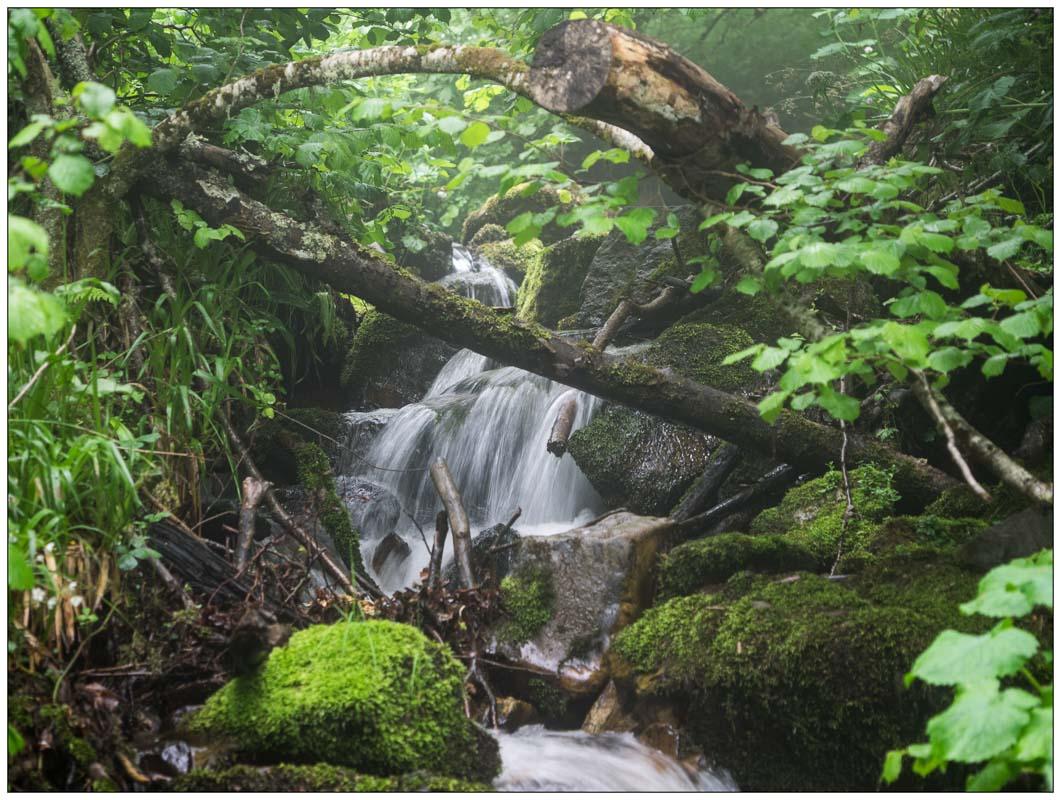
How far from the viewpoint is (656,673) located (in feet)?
8.38

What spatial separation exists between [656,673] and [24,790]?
1737 millimetres

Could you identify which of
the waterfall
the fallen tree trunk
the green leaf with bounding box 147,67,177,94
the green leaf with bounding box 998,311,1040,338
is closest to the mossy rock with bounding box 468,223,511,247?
the waterfall

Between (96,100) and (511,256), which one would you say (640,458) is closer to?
(96,100)

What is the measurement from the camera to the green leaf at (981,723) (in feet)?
4.14

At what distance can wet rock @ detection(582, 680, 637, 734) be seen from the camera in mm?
2566

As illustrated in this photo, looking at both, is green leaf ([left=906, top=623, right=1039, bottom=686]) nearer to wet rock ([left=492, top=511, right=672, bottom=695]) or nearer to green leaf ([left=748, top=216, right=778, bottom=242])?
green leaf ([left=748, top=216, right=778, bottom=242])

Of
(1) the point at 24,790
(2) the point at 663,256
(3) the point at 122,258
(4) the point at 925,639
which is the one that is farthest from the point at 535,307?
(1) the point at 24,790

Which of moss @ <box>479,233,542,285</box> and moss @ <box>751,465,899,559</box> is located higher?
moss @ <box>751,465,899,559</box>

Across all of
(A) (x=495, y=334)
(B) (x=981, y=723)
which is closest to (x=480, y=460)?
(A) (x=495, y=334)

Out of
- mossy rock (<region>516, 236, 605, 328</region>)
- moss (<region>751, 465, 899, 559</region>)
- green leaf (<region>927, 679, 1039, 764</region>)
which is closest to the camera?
green leaf (<region>927, 679, 1039, 764</region>)

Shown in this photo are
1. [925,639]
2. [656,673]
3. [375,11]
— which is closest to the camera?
[925,639]

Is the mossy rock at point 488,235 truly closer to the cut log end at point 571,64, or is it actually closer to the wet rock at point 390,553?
the wet rock at point 390,553

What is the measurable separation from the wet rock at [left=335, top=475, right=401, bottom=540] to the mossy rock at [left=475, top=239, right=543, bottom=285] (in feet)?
11.9

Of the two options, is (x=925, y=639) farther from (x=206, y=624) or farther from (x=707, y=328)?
(x=707, y=328)
